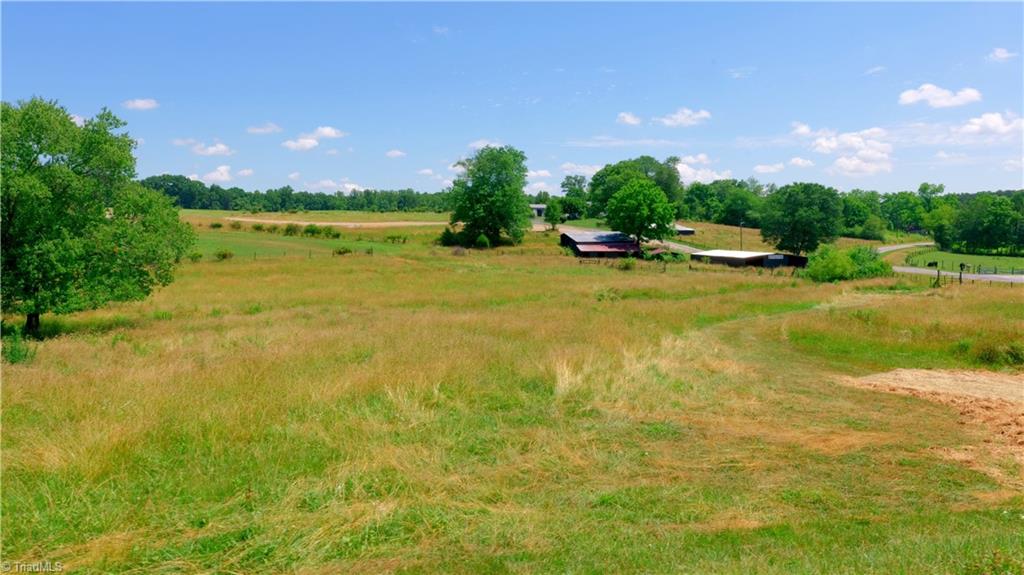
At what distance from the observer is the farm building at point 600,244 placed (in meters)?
84.3

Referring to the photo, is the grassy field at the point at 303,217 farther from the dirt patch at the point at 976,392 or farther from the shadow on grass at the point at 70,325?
the dirt patch at the point at 976,392

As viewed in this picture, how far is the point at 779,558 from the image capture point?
251 inches

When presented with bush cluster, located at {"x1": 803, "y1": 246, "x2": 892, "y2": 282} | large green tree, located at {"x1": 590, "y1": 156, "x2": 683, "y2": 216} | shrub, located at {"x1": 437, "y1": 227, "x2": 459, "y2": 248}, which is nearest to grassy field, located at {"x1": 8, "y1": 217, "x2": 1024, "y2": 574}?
bush cluster, located at {"x1": 803, "y1": 246, "x2": 892, "y2": 282}

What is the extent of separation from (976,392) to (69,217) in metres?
32.5

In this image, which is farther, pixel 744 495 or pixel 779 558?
pixel 744 495

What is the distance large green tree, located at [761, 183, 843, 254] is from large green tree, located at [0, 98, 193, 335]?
90.3 metres

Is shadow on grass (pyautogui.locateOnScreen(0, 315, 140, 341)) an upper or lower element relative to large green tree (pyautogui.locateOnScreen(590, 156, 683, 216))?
lower

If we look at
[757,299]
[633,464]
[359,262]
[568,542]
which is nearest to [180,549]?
[568,542]

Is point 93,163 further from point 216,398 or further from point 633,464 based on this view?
point 633,464

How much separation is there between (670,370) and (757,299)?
24037mm

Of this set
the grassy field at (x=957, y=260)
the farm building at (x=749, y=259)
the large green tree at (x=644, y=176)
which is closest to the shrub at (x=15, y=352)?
the farm building at (x=749, y=259)

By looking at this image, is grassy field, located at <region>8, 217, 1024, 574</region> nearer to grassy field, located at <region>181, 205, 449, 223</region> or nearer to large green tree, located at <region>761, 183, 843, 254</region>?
large green tree, located at <region>761, 183, 843, 254</region>

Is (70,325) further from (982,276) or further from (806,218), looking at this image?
(806,218)

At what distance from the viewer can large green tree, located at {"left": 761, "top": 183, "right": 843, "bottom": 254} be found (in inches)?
3573
